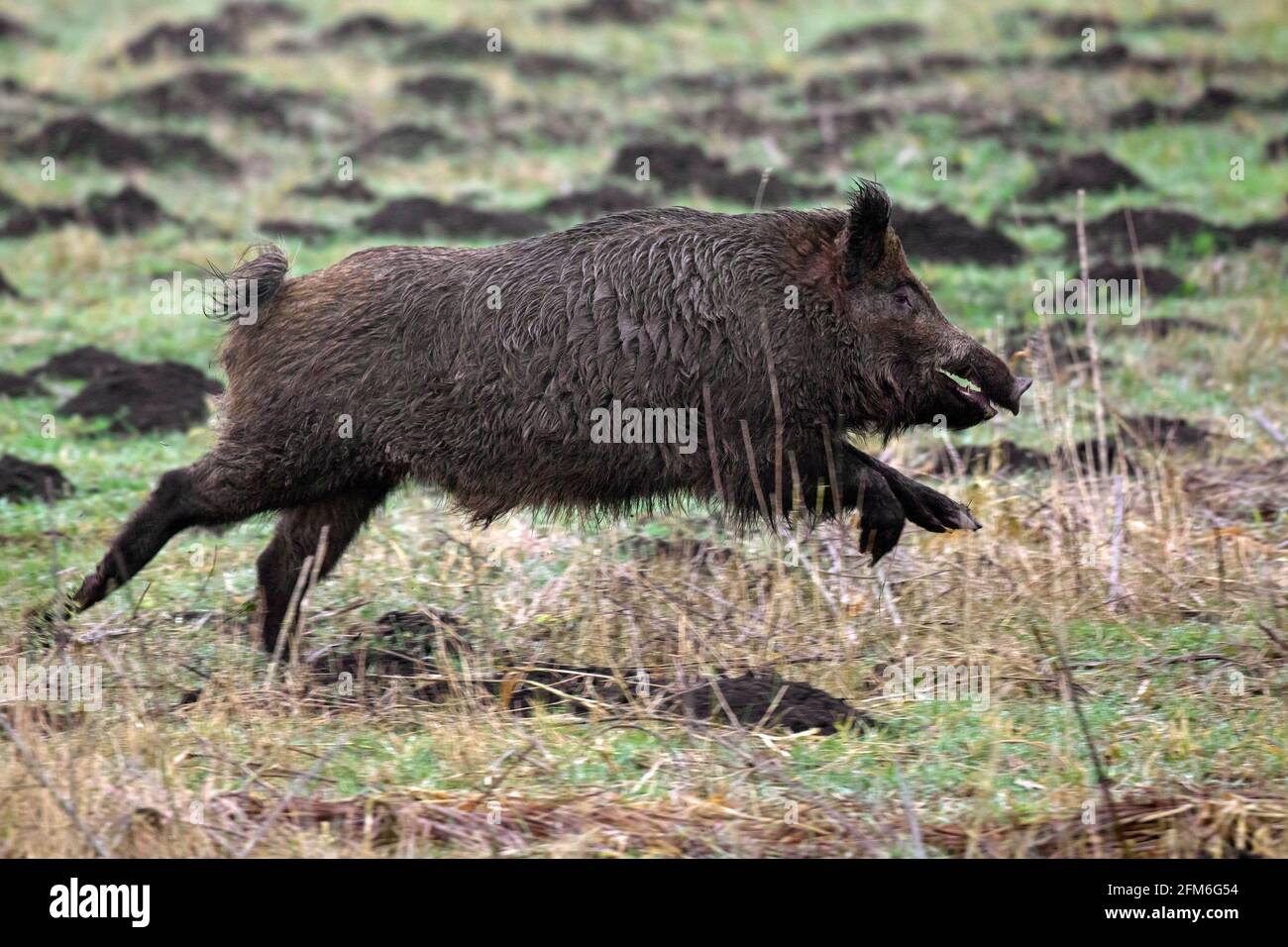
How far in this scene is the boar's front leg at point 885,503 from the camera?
6.91m

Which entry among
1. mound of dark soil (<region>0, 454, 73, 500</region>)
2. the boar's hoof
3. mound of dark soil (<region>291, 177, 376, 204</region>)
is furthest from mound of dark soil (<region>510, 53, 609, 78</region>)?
the boar's hoof

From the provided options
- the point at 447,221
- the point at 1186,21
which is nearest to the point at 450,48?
the point at 447,221

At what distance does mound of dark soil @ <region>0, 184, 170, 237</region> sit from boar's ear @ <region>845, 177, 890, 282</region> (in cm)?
977

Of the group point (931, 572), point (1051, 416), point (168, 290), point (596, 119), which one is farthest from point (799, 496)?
point (596, 119)

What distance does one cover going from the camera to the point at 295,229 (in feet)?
49.3

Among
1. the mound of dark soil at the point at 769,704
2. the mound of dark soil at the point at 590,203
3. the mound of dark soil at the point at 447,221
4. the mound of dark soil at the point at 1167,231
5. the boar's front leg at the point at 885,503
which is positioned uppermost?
the mound of dark soil at the point at 590,203

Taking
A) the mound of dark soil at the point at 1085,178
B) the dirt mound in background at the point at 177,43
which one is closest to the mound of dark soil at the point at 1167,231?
the mound of dark soil at the point at 1085,178

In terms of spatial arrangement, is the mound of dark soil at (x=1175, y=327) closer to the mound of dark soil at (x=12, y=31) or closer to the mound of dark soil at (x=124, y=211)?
the mound of dark soil at (x=124, y=211)

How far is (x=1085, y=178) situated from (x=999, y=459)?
6.80m

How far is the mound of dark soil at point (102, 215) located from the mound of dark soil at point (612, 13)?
30.6 ft

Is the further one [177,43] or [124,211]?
[177,43]

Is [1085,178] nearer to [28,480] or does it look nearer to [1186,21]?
[1186,21]

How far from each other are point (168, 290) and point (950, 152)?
7.69 meters

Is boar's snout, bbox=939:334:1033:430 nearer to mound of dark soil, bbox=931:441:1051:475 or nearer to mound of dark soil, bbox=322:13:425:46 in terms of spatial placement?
mound of dark soil, bbox=931:441:1051:475
